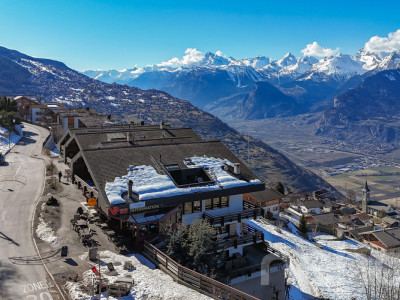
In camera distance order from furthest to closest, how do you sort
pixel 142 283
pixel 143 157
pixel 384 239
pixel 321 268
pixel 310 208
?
1. pixel 310 208
2. pixel 384 239
3. pixel 321 268
4. pixel 143 157
5. pixel 142 283

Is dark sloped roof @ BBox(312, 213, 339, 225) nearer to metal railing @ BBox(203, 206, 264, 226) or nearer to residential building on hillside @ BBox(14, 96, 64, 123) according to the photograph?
metal railing @ BBox(203, 206, 264, 226)

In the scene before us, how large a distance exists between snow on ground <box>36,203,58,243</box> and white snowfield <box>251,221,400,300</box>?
22060 millimetres

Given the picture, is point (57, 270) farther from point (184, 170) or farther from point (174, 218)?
point (184, 170)

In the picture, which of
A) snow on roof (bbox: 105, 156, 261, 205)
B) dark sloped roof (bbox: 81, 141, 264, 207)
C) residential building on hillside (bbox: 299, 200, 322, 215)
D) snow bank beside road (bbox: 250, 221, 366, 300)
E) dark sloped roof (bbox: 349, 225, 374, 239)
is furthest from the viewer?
residential building on hillside (bbox: 299, 200, 322, 215)

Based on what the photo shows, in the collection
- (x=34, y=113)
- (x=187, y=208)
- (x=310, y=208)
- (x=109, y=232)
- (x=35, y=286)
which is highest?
(x=34, y=113)

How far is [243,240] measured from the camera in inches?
1161

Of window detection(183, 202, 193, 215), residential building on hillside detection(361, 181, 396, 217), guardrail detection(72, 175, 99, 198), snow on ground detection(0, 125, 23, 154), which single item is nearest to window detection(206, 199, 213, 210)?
window detection(183, 202, 193, 215)

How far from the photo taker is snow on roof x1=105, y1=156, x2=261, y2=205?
88.1ft

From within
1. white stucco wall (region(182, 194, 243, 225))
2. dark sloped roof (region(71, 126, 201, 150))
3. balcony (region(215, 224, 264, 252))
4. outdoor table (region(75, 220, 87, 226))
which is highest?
dark sloped roof (region(71, 126, 201, 150))

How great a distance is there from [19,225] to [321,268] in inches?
1406

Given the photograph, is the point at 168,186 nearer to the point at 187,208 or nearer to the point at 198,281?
the point at 187,208

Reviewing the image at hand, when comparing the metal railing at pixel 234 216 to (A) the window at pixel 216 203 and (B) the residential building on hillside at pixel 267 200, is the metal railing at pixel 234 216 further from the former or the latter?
(B) the residential building on hillside at pixel 267 200

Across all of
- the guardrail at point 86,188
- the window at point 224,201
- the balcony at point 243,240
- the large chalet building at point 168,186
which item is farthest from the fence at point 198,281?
the guardrail at point 86,188

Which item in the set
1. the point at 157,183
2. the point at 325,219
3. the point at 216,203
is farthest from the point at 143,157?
the point at 325,219
